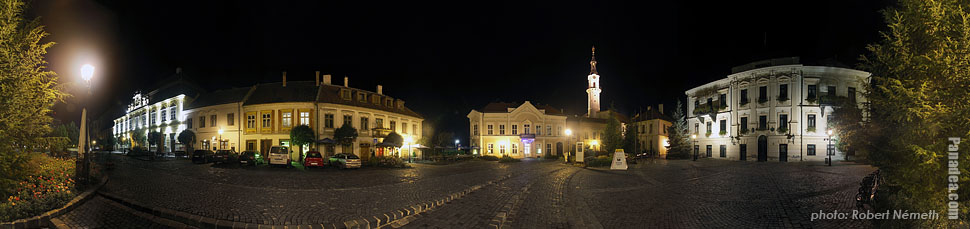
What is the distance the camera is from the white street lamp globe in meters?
12.6

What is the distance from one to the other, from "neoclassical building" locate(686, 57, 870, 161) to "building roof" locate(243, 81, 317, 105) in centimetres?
4155

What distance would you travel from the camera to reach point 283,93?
35969mm

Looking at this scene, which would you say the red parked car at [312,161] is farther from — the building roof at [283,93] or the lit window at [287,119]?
the lit window at [287,119]

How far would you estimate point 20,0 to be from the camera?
29.3ft

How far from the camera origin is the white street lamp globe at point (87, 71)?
12.6 meters

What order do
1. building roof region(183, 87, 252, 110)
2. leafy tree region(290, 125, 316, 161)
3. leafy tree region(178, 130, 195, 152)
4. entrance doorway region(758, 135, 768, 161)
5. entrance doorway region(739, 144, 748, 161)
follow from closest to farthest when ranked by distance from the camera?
1. leafy tree region(290, 125, 316, 161)
2. entrance doorway region(758, 135, 768, 161)
3. building roof region(183, 87, 252, 110)
4. entrance doorway region(739, 144, 748, 161)
5. leafy tree region(178, 130, 195, 152)

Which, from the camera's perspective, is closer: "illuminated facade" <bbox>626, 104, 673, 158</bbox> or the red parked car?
the red parked car

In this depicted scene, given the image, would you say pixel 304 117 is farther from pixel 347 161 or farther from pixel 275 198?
pixel 275 198

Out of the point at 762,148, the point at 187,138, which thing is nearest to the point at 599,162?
the point at 762,148

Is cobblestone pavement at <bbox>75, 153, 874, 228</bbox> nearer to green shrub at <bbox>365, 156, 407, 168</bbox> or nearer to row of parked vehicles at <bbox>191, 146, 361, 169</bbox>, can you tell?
row of parked vehicles at <bbox>191, 146, 361, 169</bbox>

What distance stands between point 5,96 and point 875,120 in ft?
59.4

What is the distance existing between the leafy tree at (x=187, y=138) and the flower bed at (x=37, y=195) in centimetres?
3278

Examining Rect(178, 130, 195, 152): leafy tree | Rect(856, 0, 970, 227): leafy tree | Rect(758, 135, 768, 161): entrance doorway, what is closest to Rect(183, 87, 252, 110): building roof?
Rect(178, 130, 195, 152): leafy tree

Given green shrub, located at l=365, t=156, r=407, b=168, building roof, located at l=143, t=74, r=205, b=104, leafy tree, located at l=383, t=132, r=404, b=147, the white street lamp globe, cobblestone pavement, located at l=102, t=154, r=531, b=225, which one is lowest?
green shrub, located at l=365, t=156, r=407, b=168
